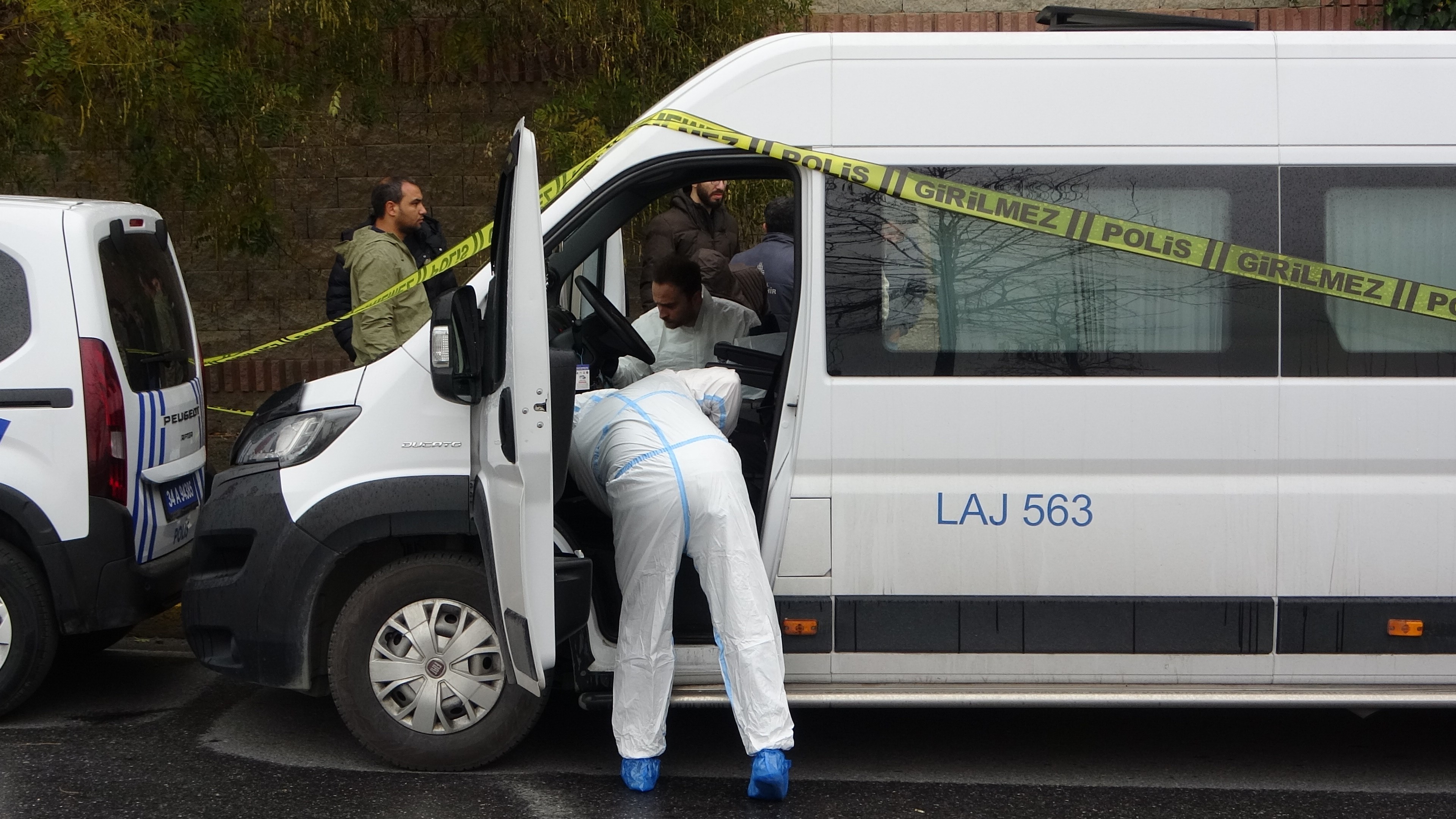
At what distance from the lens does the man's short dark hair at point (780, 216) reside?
6.80 metres

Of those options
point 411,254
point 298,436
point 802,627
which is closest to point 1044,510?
point 802,627

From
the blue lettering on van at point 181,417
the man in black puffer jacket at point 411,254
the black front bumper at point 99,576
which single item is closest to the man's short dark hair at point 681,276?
the blue lettering on van at point 181,417

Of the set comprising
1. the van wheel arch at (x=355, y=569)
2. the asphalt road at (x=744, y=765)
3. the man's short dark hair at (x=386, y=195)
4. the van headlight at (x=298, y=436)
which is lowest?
the asphalt road at (x=744, y=765)

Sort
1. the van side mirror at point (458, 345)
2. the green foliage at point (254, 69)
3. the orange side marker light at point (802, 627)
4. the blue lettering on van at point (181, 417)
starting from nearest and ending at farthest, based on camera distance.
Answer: the van side mirror at point (458, 345), the orange side marker light at point (802, 627), the blue lettering on van at point (181, 417), the green foliage at point (254, 69)

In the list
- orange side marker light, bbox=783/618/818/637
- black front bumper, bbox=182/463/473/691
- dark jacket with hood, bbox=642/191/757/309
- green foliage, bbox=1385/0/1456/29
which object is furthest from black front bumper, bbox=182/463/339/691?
green foliage, bbox=1385/0/1456/29

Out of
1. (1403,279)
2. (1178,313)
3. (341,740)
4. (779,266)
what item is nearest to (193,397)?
(341,740)

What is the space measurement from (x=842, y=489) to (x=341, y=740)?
6.37 feet

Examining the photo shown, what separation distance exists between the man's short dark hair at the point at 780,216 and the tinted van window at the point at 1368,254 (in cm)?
283

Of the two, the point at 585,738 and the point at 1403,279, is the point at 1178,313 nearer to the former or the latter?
the point at 1403,279

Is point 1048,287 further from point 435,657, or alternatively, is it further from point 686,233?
point 686,233

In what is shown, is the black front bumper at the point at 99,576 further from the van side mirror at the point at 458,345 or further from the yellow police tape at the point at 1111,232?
the yellow police tape at the point at 1111,232

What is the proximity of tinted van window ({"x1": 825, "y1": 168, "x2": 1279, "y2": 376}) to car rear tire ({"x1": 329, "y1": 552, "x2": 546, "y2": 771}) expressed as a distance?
53.2 inches

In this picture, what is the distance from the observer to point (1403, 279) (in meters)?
4.32

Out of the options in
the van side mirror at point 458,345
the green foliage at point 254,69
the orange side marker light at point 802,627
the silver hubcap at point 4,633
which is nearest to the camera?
the van side mirror at point 458,345
